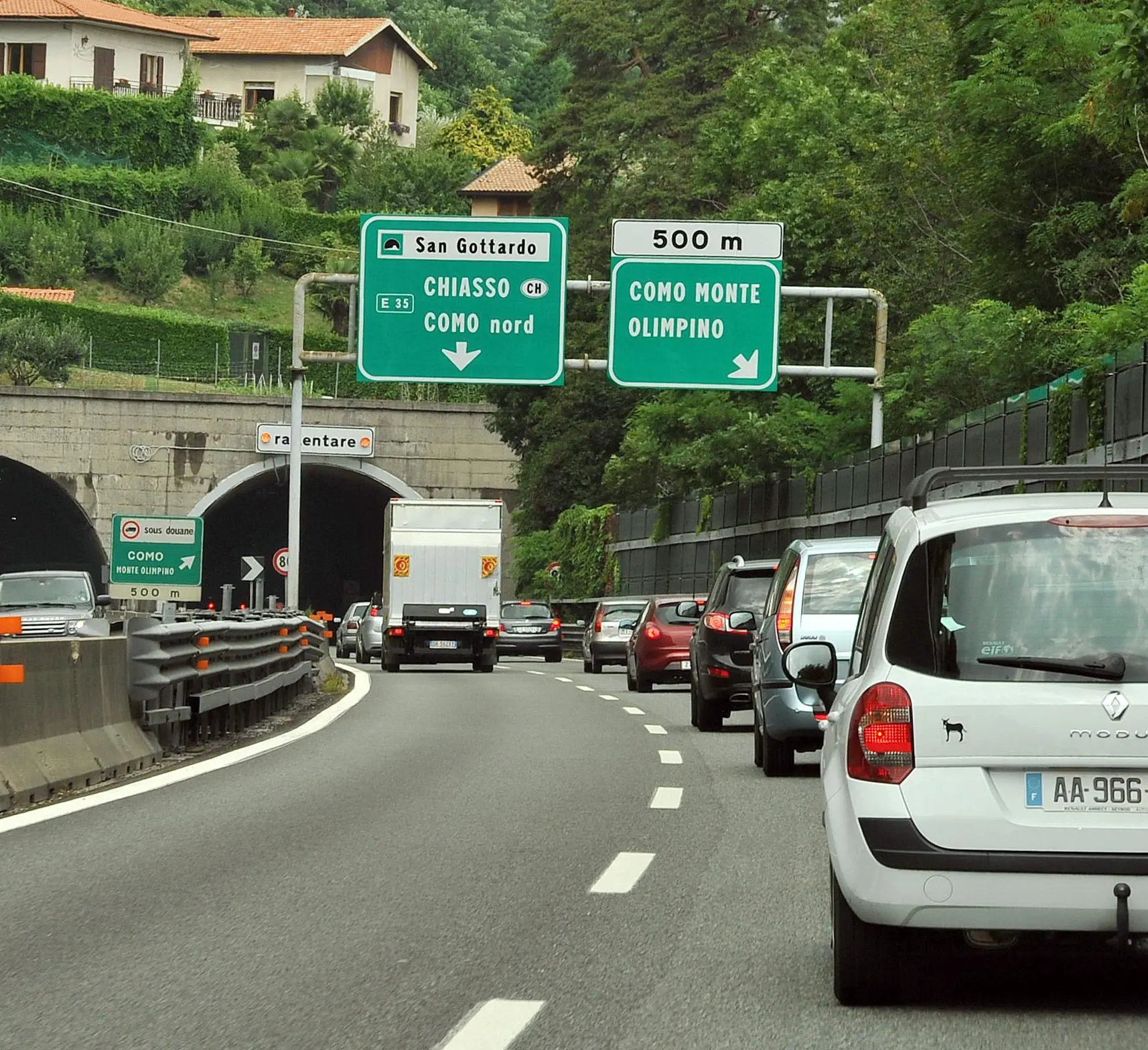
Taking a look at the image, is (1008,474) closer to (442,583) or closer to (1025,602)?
(1025,602)

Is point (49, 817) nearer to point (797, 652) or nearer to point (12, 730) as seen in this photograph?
point (12, 730)

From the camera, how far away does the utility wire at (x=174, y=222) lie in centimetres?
11019

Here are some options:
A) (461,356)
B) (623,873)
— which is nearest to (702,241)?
(461,356)

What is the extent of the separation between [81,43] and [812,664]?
124 meters

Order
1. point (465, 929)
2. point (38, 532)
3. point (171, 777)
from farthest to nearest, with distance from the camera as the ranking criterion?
point (38, 532) < point (171, 777) < point (465, 929)

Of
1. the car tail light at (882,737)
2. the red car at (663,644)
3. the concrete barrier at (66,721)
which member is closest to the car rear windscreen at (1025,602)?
the car tail light at (882,737)

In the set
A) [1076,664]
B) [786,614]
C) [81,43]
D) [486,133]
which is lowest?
[786,614]

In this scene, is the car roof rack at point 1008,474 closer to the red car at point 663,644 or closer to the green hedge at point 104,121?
the red car at point 663,644

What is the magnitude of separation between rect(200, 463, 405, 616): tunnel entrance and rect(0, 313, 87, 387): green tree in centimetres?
822

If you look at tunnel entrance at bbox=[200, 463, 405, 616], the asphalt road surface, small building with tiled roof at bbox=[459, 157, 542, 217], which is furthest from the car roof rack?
small building with tiled roof at bbox=[459, 157, 542, 217]

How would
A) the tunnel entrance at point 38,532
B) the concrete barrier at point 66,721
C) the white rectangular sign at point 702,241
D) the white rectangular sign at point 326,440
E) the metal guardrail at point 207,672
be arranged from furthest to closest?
the tunnel entrance at point 38,532 → the white rectangular sign at point 326,440 → the white rectangular sign at point 702,241 → the metal guardrail at point 207,672 → the concrete barrier at point 66,721

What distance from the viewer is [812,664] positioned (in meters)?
7.62

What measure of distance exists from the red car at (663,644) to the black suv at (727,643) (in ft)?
28.8

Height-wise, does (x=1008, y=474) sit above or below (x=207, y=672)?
above
